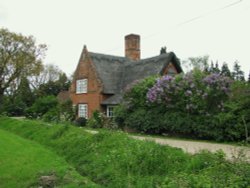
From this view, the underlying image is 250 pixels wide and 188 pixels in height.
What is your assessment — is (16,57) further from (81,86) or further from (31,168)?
(31,168)

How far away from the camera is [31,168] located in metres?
10.5

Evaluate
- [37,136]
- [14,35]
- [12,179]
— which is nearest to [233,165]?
[12,179]

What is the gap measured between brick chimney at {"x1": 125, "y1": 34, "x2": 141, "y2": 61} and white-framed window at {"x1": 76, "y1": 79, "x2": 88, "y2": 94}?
23.8ft

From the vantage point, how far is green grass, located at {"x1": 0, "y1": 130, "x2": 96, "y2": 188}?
29.0 ft

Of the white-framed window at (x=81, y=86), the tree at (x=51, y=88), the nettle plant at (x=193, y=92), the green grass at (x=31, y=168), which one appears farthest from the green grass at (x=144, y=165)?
the tree at (x=51, y=88)

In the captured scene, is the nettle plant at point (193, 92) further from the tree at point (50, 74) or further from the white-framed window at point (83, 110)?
the tree at point (50, 74)

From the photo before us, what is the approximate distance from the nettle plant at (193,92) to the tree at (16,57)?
24627 millimetres

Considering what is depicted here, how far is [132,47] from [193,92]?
20974 millimetres

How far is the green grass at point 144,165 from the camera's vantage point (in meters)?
6.77

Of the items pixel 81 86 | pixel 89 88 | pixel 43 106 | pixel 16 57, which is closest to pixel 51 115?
pixel 89 88

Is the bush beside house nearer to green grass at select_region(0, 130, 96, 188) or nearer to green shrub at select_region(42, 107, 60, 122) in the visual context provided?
green grass at select_region(0, 130, 96, 188)

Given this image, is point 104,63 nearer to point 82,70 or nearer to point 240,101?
point 82,70

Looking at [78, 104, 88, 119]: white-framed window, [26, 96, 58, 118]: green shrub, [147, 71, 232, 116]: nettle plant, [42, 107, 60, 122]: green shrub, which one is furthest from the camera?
[26, 96, 58, 118]: green shrub

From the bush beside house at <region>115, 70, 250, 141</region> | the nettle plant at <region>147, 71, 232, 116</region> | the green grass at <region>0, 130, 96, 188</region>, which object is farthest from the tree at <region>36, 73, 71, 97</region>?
the green grass at <region>0, 130, 96, 188</region>
